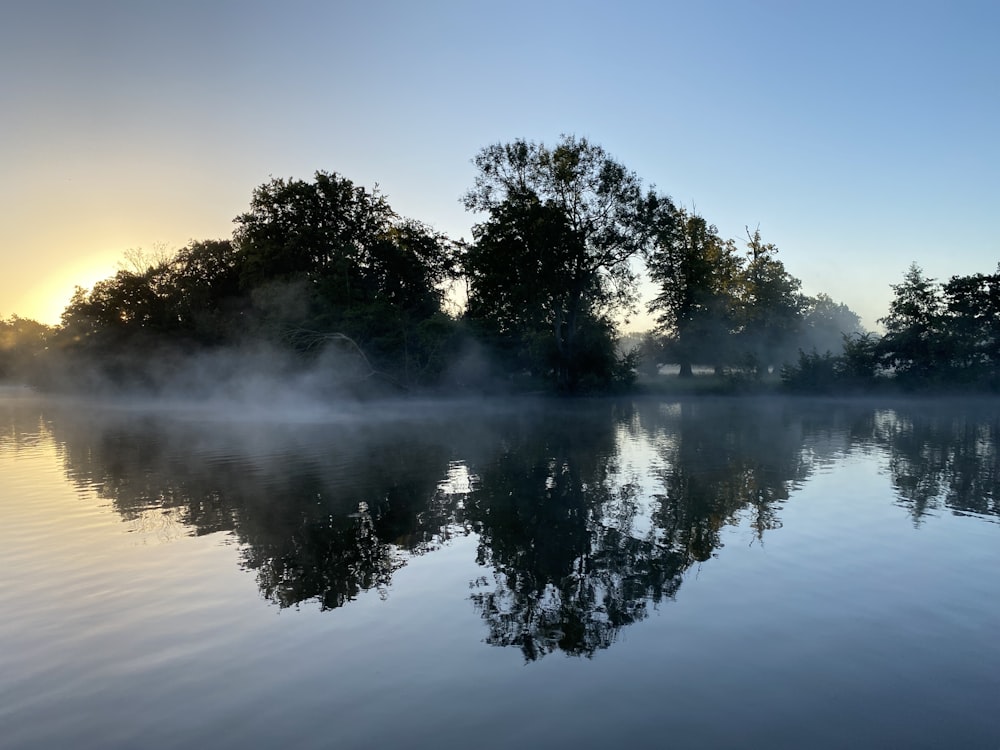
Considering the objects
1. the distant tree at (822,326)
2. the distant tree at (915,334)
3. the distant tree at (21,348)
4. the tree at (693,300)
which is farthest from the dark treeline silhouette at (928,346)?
the distant tree at (21,348)

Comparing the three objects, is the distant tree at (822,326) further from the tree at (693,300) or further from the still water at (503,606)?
the still water at (503,606)

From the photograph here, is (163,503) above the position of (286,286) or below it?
below

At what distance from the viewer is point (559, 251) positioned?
50.8 metres

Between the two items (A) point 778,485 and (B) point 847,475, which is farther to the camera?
(B) point 847,475

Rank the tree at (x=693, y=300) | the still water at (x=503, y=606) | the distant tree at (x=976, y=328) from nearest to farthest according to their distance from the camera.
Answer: the still water at (x=503, y=606) → the distant tree at (x=976, y=328) → the tree at (x=693, y=300)

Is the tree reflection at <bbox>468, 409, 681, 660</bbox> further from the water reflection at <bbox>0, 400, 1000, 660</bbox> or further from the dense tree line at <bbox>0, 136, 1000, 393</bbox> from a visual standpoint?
the dense tree line at <bbox>0, 136, 1000, 393</bbox>

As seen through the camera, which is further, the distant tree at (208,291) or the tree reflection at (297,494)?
the distant tree at (208,291)

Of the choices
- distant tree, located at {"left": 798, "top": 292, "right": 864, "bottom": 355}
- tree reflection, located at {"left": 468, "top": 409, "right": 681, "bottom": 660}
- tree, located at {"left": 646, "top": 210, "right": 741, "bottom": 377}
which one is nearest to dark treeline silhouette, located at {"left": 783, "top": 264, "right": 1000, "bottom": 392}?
tree, located at {"left": 646, "top": 210, "right": 741, "bottom": 377}

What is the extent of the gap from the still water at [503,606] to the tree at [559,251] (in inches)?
1341

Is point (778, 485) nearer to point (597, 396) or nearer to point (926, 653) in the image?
point (926, 653)

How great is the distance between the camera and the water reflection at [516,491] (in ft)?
29.3

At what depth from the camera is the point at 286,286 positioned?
5231 centimetres

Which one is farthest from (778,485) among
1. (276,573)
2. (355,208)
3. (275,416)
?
(355,208)

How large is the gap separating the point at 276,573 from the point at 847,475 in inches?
561
